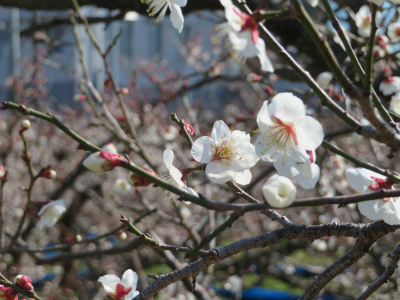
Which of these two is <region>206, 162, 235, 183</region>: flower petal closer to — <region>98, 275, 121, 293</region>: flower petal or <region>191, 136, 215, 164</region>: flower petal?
<region>191, 136, 215, 164</region>: flower petal

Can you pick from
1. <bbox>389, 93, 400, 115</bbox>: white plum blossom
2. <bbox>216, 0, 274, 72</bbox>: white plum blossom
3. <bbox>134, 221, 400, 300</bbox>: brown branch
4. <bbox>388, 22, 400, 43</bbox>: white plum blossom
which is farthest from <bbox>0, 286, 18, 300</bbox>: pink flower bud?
<bbox>388, 22, 400, 43</bbox>: white plum blossom

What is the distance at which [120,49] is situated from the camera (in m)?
19.4

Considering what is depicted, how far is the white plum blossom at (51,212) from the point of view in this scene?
6.03 ft

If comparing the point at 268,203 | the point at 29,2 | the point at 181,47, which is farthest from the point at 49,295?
the point at 181,47

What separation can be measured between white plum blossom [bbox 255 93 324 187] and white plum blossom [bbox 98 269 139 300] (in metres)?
0.52

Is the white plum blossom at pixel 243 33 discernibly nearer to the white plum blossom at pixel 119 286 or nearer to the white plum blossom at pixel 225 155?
the white plum blossom at pixel 225 155

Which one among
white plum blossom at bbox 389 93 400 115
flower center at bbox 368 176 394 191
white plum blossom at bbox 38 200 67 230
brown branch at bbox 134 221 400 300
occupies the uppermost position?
white plum blossom at bbox 389 93 400 115

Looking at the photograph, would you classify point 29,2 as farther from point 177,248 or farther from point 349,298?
point 349,298

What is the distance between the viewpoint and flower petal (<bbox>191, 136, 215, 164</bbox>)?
3.84 feet

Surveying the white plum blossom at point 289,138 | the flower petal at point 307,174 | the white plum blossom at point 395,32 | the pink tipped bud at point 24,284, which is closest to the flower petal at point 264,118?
the white plum blossom at point 289,138

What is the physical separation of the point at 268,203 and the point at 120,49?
1928 centimetres

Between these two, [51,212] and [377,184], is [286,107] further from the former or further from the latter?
[51,212]

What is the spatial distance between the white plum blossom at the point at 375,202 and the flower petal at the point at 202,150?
327 millimetres

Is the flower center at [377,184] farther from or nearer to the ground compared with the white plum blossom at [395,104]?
nearer to the ground
